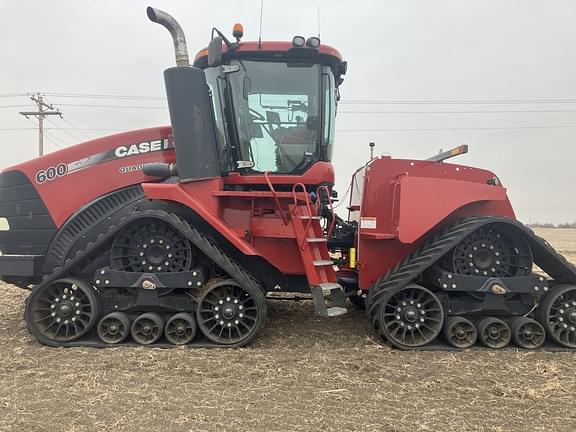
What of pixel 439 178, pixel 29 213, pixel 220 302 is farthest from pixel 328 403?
pixel 29 213

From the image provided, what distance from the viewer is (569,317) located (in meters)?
4.73

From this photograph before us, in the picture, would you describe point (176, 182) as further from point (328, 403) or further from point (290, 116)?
point (328, 403)

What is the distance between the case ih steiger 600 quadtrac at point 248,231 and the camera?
4.62m

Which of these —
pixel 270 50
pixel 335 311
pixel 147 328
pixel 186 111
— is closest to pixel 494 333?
pixel 335 311

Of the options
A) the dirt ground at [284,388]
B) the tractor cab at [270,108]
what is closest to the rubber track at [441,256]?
the dirt ground at [284,388]

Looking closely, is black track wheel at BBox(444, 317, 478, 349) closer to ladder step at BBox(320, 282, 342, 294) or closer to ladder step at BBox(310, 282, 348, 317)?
ladder step at BBox(310, 282, 348, 317)

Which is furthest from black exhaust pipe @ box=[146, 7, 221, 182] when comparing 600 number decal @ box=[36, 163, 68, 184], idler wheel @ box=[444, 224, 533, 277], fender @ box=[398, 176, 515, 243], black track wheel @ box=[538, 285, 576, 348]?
black track wheel @ box=[538, 285, 576, 348]

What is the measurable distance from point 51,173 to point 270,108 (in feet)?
8.89

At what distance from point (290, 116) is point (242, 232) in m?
1.45

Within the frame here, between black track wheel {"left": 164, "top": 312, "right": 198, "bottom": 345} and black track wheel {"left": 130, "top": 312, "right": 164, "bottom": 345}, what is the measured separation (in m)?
0.09

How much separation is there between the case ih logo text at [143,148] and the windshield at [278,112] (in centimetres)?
100

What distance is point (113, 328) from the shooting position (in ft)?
15.1

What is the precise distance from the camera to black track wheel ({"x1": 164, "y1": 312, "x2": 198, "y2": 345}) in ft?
15.0

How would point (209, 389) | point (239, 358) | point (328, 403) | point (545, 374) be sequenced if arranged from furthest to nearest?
point (239, 358) < point (545, 374) < point (209, 389) < point (328, 403)
